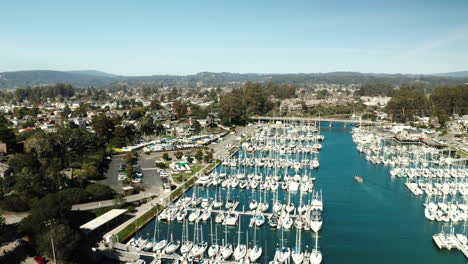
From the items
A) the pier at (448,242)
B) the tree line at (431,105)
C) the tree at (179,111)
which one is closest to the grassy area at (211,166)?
the pier at (448,242)

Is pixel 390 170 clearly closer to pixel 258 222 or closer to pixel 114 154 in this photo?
pixel 258 222

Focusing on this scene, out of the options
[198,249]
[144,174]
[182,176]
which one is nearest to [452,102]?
[182,176]

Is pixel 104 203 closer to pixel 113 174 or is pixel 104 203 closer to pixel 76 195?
pixel 76 195

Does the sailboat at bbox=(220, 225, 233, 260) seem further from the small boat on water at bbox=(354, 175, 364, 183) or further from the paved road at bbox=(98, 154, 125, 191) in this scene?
the small boat on water at bbox=(354, 175, 364, 183)

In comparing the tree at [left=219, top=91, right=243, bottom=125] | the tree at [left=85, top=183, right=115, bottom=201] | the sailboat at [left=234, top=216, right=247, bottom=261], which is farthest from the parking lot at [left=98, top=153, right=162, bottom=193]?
the tree at [left=219, top=91, right=243, bottom=125]

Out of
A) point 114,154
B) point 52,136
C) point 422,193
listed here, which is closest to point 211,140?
point 114,154

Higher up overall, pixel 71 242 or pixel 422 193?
pixel 71 242
